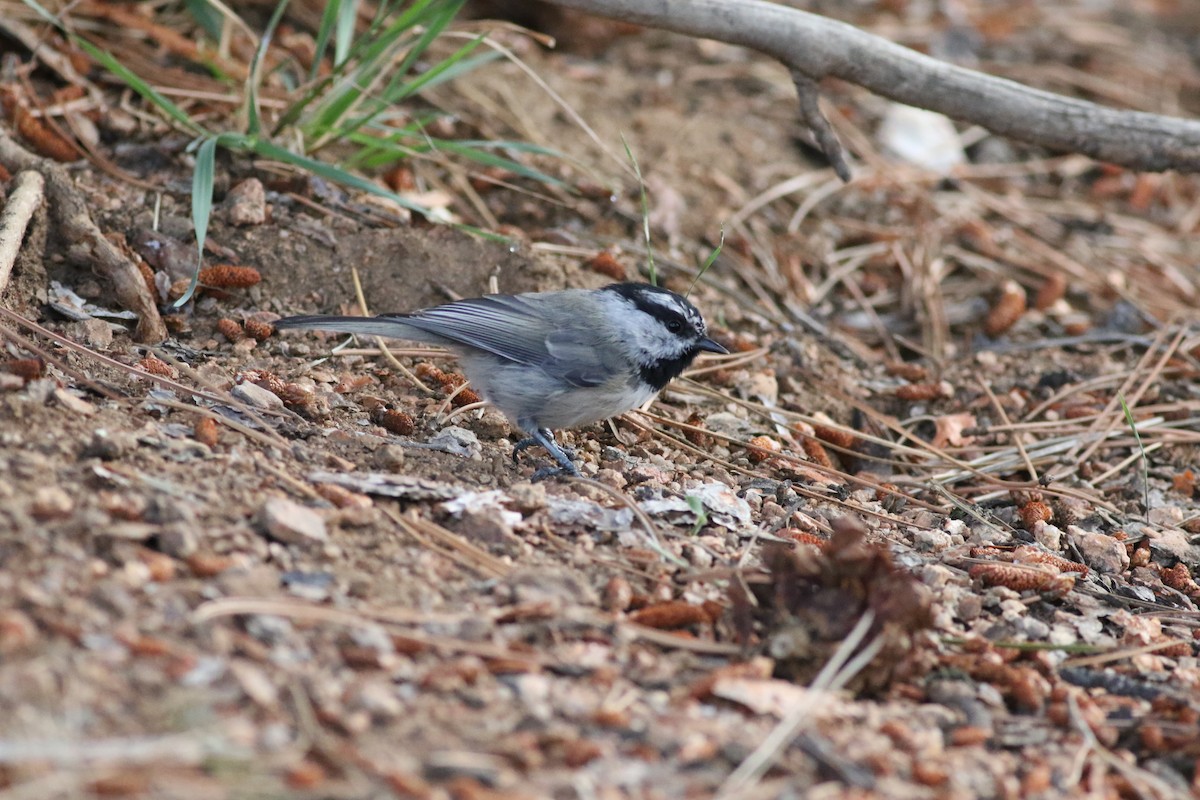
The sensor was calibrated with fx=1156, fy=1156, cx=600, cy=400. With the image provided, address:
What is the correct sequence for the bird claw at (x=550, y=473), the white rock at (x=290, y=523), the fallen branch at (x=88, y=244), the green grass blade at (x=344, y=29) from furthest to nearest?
1. the green grass blade at (x=344, y=29)
2. the fallen branch at (x=88, y=244)
3. the bird claw at (x=550, y=473)
4. the white rock at (x=290, y=523)

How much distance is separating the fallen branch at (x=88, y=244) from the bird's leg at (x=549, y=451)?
1.22 meters

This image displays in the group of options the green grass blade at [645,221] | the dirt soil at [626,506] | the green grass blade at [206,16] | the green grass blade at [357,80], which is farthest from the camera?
the green grass blade at [206,16]

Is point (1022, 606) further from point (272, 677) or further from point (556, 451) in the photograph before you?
point (272, 677)

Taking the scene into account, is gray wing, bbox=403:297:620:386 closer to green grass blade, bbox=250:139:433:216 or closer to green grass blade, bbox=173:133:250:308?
green grass blade, bbox=250:139:433:216

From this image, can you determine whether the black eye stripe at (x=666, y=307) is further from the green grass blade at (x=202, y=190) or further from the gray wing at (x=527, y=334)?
the green grass blade at (x=202, y=190)

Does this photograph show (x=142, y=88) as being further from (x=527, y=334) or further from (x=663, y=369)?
(x=663, y=369)

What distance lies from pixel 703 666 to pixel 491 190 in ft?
9.65

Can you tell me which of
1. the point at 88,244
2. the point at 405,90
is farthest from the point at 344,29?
the point at 88,244

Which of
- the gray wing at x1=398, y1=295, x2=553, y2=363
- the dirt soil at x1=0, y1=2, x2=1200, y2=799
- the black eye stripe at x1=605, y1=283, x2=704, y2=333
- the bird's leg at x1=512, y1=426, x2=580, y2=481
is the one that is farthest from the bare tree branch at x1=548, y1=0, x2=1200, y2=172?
the bird's leg at x1=512, y1=426, x2=580, y2=481

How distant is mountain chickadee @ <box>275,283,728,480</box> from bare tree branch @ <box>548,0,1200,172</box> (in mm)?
1152

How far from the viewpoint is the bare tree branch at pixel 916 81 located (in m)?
4.29

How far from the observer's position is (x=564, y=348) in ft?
12.2

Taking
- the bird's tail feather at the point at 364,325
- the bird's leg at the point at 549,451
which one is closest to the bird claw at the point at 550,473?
the bird's leg at the point at 549,451

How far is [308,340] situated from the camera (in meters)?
4.03
